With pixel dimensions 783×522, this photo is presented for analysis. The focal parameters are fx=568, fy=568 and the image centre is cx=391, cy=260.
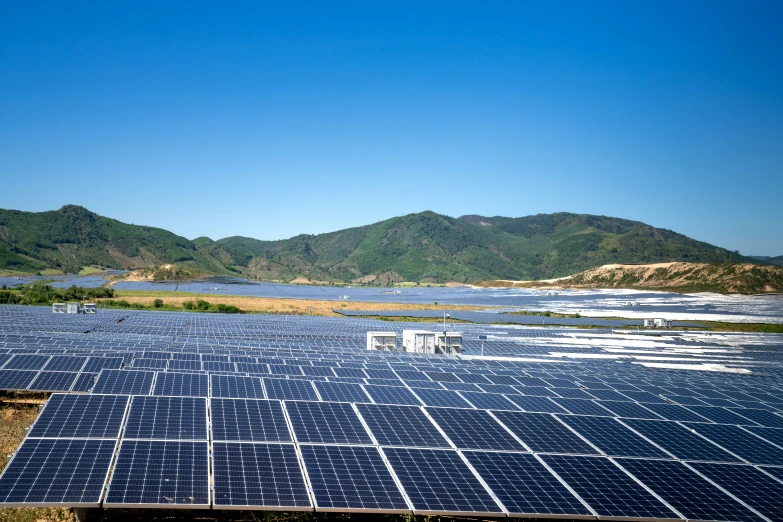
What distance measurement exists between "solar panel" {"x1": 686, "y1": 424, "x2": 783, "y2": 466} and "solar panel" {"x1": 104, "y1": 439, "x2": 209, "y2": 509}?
1162 centimetres

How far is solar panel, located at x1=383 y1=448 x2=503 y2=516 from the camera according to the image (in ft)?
30.8

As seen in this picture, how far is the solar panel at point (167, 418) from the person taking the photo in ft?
34.2

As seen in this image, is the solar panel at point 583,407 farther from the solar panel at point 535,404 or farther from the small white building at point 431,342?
the small white building at point 431,342

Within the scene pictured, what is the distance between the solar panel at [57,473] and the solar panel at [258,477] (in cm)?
176

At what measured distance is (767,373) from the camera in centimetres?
3575

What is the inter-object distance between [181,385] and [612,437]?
1051cm

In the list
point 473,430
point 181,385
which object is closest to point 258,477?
point 473,430

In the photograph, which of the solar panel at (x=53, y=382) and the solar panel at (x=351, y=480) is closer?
the solar panel at (x=351, y=480)

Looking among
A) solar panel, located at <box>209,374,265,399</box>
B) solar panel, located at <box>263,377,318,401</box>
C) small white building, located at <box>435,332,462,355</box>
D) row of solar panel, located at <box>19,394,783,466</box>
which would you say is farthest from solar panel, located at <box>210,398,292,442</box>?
small white building, located at <box>435,332,462,355</box>

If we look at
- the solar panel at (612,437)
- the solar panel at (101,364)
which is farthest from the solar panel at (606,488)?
the solar panel at (101,364)

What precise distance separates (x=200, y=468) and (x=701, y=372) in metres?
33.9

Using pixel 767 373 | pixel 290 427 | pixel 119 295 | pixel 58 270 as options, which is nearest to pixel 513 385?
pixel 290 427

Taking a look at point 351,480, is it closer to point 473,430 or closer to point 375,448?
point 375,448

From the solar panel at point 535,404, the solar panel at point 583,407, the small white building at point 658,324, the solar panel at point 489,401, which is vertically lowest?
the small white building at point 658,324
